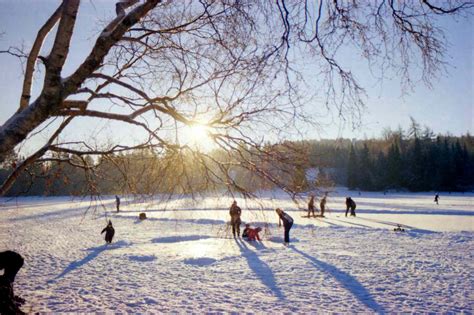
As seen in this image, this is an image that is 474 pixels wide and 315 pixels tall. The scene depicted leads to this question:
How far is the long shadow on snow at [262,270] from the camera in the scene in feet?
26.3

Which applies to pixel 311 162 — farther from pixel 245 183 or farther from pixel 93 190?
pixel 93 190

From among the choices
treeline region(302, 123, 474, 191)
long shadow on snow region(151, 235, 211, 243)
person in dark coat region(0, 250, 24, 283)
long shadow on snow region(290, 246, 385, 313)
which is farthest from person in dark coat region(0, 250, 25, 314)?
treeline region(302, 123, 474, 191)

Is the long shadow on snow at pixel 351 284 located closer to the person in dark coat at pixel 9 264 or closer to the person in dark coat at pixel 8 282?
the person in dark coat at pixel 8 282

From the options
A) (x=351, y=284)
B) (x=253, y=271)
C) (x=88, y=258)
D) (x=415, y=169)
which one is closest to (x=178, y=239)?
(x=88, y=258)

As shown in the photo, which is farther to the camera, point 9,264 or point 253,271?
point 253,271

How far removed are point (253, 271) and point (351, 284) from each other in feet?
8.75

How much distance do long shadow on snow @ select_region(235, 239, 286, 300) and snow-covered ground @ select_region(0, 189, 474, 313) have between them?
27 millimetres

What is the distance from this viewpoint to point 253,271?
31.8 ft

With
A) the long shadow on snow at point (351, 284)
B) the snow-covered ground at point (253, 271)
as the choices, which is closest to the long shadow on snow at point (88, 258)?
the snow-covered ground at point (253, 271)

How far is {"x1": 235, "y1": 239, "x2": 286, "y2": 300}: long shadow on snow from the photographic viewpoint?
26.3ft

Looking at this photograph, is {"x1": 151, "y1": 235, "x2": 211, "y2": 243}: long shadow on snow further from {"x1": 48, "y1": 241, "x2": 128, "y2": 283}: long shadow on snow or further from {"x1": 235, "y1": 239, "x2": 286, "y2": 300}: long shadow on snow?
{"x1": 235, "y1": 239, "x2": 286, "y2": 300}: long shadow on snow

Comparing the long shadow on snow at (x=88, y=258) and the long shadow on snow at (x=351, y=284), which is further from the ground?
the long shadow on snow at (x=351, y=284)

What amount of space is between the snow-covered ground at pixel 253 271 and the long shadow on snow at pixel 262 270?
0.03 metres

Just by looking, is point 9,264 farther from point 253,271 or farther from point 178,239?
point 178,239
